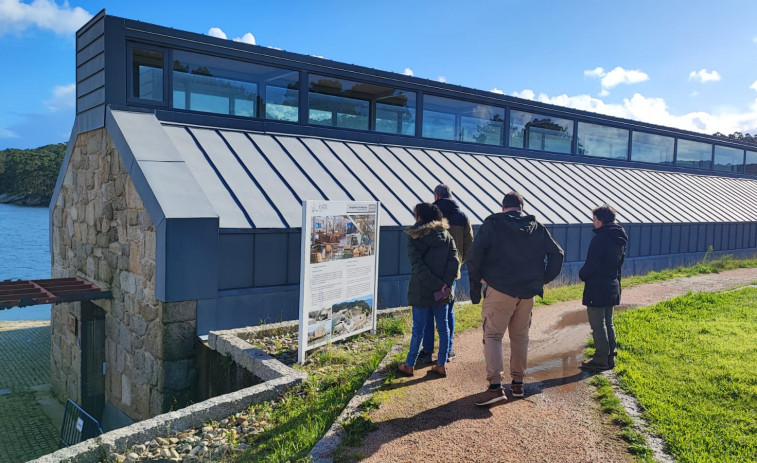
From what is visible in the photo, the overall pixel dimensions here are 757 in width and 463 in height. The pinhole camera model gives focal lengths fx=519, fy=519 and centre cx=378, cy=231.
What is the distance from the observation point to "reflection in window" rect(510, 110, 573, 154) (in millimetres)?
15453

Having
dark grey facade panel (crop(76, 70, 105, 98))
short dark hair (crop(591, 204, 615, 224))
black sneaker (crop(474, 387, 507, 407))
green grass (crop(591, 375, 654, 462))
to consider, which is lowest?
green grass (crop(591, 375, 654, 462))

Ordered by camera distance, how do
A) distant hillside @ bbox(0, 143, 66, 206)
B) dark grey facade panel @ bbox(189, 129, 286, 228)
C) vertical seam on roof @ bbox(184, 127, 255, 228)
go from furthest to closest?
distant hillside @ bbox(0, 143, 66, 206), dark grey facade panel @ bbox(189, 129, 286, 228), vertical seam on roof @ bbox(184, 127, 255, 228)

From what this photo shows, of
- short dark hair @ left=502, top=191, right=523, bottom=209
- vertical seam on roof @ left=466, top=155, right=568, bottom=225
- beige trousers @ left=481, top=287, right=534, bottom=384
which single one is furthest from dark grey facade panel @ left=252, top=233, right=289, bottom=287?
vertical seam on roof @ left=466, top=155, right=568, bottom=225

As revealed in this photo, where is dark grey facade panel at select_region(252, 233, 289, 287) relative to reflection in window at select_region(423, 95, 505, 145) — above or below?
below

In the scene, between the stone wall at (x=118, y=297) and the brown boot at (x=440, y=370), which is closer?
the brown boot at (x=440, y=370)

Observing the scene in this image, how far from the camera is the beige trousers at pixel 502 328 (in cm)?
476

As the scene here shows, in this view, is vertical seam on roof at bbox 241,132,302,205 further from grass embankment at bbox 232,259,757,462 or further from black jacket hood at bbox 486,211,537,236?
black jacket hood at bbox 486,211,537,236

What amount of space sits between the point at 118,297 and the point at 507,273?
6500 millimetres

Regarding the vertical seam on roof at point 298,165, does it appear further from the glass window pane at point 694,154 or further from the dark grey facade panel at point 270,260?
the glass window pane at point 694,154

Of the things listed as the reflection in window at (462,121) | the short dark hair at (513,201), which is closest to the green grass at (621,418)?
the short dark hair at (513,201)

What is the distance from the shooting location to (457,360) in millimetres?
6090

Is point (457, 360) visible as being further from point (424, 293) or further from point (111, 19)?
point (111, 19)

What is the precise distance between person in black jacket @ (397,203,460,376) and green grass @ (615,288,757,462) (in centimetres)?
204

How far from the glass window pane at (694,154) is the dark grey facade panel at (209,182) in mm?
19848
